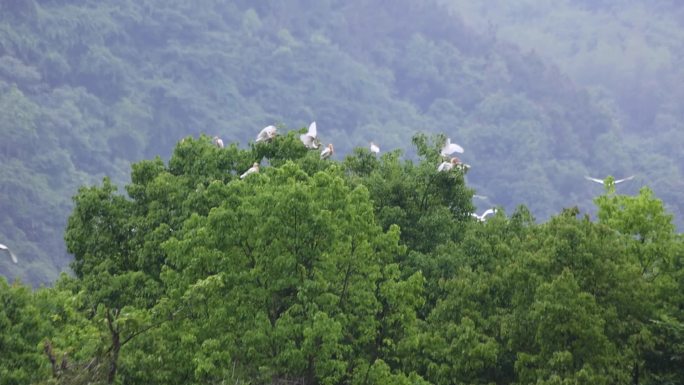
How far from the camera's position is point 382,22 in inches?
7279

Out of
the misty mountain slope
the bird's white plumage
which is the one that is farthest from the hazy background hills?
the bird's white plumage

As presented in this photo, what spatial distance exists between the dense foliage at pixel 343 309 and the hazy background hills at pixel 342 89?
275 ft

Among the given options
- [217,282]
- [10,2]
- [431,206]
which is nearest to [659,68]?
[10,2]

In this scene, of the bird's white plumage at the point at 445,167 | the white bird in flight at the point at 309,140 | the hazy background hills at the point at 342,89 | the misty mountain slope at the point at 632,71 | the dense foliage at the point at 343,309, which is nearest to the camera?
the dense foliage at the point at 343,309

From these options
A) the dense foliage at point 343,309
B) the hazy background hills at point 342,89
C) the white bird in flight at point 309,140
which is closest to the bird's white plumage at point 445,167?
the white bird in flight at point 309,140

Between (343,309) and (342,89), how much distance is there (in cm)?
14319

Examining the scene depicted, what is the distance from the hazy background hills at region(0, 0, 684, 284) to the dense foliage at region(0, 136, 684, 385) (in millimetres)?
83961

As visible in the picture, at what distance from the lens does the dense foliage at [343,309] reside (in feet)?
89.3

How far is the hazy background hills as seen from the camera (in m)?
136

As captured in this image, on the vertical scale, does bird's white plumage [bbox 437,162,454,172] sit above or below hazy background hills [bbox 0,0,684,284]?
below

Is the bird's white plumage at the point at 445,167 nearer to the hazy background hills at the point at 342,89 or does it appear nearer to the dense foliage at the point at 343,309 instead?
the dense foliage at the point at 343,309

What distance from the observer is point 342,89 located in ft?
562

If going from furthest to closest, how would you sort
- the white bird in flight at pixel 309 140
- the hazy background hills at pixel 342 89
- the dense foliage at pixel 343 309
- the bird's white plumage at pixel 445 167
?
the hazy background hills at pixel 342 89
the white bird in flight at pixel 309 140
the bird's white plumage at pixel 445 167
the dense foliage at pixel 343 309

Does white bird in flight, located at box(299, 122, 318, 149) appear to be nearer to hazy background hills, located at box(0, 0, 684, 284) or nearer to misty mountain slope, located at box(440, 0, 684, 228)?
hazy background hills, located at box(0, 0, 684, 284)
